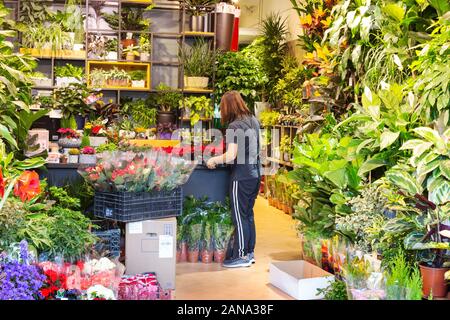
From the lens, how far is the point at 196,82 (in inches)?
361

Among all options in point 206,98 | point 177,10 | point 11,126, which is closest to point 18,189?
point 11,126

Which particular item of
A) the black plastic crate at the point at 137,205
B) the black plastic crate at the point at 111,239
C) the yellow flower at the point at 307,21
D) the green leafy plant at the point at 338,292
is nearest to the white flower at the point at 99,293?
the black plastic crate at the point at 137,205

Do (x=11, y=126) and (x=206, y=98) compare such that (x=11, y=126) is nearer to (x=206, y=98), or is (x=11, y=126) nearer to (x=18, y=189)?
(x=18, y=189)

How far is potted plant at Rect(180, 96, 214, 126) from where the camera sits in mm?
9141

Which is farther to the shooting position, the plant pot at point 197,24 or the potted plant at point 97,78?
the plant pot at point 197,24

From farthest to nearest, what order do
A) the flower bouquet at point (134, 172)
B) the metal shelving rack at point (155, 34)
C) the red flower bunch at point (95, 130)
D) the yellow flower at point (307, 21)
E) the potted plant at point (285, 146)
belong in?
the potted plant at point (285, 146), the metal shelving rack at point (155, 34), the yellow flower at point (307, 21), the red flower bunch at point (95, 130), the flower bouquet at point (134, 172)

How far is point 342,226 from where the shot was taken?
503cm

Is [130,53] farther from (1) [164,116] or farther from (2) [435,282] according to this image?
(2) [435,282]

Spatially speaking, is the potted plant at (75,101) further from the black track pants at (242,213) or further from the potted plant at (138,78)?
the black track pants at (242,213)

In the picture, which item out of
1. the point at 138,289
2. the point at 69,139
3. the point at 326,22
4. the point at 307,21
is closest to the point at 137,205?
the point at 138,289

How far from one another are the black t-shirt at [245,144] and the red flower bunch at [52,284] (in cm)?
264

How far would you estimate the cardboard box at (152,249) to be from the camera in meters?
4.97

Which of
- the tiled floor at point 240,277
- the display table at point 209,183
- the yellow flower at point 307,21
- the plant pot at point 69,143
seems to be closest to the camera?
the tiled floor at point 240,277

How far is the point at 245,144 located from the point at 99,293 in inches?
108
